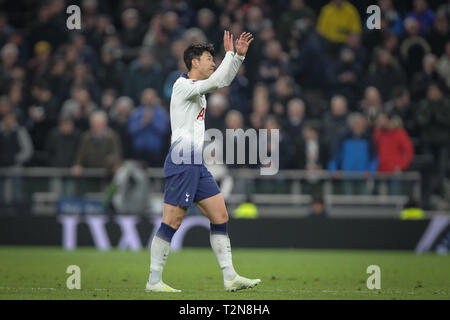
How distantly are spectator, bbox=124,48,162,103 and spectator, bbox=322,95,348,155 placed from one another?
3.59m

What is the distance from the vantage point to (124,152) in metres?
17.8

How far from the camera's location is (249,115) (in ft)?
57.8

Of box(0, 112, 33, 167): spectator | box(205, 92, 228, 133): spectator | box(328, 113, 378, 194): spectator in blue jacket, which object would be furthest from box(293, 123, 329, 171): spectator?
box(0, 112, 33, 167): spectator

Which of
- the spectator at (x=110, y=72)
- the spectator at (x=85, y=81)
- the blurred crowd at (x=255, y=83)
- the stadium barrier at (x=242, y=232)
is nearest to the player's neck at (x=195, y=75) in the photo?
the blurred crowd at (x=255, y=83)

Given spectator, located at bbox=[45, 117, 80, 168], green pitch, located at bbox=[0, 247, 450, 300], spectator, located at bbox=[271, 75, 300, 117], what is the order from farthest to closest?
1. spectator, located at bbox=[271, 75, 300, 117]
2. spectator, located at bbox=[45, 117, 80, 168]
3. green pitch, located at bbox=[0, 247, 450, 300]

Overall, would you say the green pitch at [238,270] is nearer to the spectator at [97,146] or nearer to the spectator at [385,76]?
the spectator at [97,146]

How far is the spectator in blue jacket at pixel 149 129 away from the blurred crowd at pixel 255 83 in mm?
24

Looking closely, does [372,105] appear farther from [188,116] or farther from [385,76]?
[188,116]

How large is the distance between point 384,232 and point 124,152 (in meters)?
5.37

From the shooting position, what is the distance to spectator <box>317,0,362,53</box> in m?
18.5

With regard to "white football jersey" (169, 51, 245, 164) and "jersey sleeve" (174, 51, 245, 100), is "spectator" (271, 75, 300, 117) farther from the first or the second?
"jersey sleeve" (174, 51, 245, 100)

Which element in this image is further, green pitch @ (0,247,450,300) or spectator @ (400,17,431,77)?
spectator @ (400,17,431,77)

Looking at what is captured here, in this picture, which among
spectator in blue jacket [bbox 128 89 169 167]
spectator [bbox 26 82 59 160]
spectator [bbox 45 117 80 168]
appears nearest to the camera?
spectator in blue jacket [bbox 128 89 169 167]
